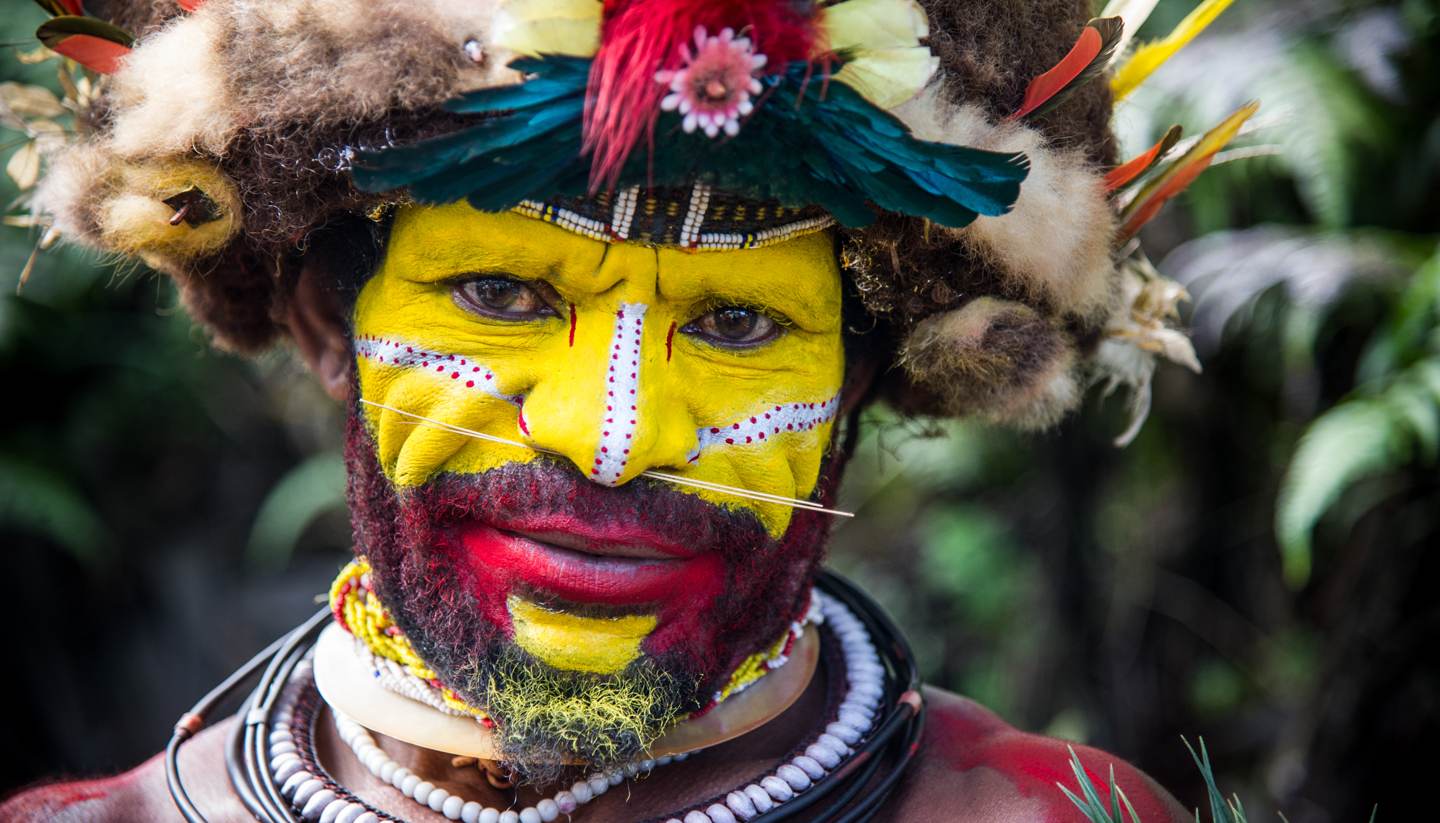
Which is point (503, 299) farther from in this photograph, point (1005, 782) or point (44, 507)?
point (44, 507)

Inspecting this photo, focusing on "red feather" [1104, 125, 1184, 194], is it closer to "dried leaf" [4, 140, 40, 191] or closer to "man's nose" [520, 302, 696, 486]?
"man's nose" [520, 302, 696, 486]

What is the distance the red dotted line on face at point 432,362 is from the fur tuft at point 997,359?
0.70 m

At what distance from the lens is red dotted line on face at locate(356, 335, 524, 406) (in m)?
1.90

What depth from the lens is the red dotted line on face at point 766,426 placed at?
1.93 meters

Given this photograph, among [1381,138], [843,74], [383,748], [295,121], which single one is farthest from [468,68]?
[1381,138]

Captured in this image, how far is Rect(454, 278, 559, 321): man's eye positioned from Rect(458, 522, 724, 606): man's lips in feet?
1.06

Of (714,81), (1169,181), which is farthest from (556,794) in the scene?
(1169,181)

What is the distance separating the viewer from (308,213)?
193 centimetres

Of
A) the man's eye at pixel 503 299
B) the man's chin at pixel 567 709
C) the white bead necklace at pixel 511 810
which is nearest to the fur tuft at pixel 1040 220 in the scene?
the man's eye at pixel 503 299

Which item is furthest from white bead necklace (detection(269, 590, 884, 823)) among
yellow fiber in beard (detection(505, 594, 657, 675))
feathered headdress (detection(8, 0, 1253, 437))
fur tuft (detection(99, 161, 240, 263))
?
fur tuft (detection(99, 161, 240, 263))

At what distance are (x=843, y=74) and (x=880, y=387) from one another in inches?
35.6

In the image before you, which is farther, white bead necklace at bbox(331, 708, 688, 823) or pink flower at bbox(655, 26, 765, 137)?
white bead necklace at bbox(331, 708, 688, 823)

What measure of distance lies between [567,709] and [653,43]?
966mm

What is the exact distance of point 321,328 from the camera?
2.29 m
